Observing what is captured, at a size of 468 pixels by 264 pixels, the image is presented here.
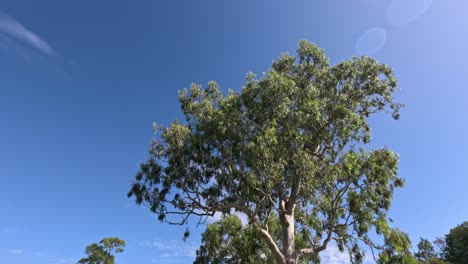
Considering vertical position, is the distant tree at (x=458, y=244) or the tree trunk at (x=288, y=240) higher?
the distant tree at (x=458, y=244)

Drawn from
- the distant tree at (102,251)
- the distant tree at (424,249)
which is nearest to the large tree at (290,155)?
the distant tree at (102,251)

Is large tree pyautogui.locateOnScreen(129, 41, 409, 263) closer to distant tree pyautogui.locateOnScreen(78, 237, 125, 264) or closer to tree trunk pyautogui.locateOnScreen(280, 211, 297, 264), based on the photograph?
tree trunk pyautogui.locateOnScreen(280, 211, 297, 264)

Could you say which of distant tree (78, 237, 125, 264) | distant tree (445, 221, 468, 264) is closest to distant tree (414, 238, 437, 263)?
distant tree (445, 221, 468, 264)

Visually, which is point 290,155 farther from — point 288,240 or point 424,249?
point 424,249

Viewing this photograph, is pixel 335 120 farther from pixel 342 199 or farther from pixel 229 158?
pixel 229 158

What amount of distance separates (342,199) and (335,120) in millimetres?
4155

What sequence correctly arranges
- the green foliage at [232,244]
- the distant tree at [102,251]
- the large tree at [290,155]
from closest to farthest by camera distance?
1. the large tree at [290,155]
2. the green foliage at [232,244]
3. the distant tree at [102,251]

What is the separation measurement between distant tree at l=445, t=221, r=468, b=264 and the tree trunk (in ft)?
169

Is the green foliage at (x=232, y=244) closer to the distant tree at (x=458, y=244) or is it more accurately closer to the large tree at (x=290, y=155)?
the large tree at (x=290, y=155)

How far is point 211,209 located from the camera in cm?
1828

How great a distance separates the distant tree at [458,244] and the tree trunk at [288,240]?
51.4m

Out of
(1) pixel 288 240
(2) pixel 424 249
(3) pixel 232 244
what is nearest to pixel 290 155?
(1) pixel 288 240

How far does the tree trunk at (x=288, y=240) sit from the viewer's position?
15820 mm

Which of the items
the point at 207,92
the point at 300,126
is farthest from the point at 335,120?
the point at 207,92
